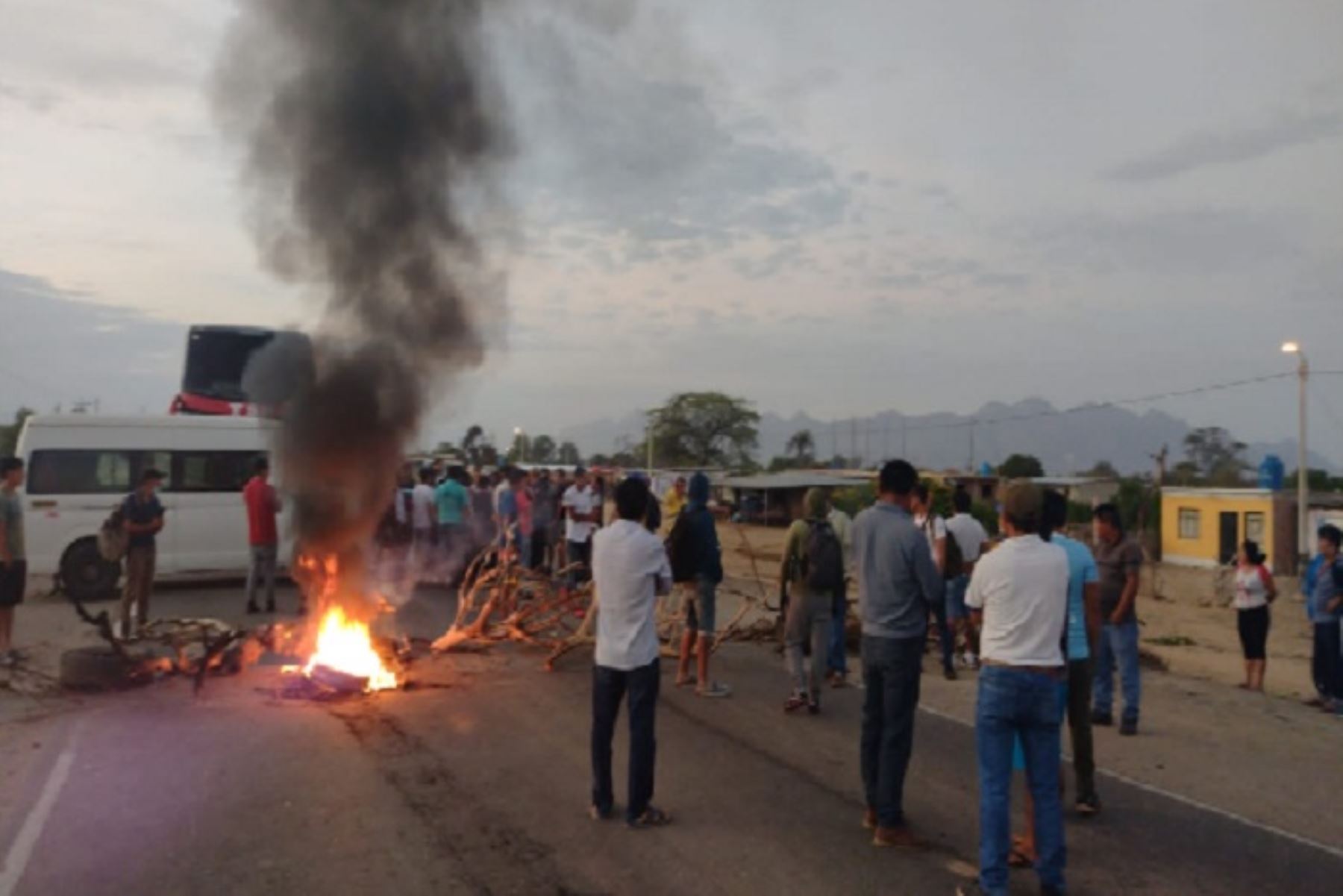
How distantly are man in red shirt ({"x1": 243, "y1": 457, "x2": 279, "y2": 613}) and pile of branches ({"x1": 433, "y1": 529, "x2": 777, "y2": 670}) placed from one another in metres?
2.49

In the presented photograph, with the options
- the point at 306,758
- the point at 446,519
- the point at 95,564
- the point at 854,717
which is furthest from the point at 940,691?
the point at 95,564

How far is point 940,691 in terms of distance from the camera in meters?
8.48

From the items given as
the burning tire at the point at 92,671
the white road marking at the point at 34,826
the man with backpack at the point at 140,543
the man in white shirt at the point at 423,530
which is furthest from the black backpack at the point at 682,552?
the man in white shirt at the point at 423,530

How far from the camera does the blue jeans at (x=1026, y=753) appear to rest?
412 cm

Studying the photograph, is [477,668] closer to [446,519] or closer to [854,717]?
[854,717]

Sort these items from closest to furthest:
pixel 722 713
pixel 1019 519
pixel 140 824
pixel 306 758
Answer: pixel 1019 519, pixel 140 824, pixel 306 758, pixel 722 713

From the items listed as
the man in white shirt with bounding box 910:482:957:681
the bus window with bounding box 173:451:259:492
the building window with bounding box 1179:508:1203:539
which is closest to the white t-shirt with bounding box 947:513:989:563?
the man in white shirt with bounding box 910:482:957:681

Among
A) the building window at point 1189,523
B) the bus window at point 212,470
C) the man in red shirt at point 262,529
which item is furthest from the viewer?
the building window at point 1189,523

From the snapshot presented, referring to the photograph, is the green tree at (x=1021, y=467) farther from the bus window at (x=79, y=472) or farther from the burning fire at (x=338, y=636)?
the burning fire at (x=338, y=636)

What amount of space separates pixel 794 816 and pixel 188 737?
4114mm

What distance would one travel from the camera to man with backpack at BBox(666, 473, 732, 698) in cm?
809

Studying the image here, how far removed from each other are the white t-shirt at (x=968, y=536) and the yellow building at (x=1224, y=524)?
24.3 metres

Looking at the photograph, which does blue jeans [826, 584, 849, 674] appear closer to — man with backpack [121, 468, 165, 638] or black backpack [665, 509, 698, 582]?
black backpack [665, 509, 698, 582]

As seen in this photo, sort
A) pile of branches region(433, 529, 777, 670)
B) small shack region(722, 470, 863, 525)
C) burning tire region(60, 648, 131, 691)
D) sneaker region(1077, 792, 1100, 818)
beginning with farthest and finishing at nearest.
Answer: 1. small shack region(722, 470, 863, 525)
2. pile of branches region(433, 529, 777, 670)
3. burning tire region(60, 648, 131, 691)
4. sneaker region(1077, 792, 1100, 818)
